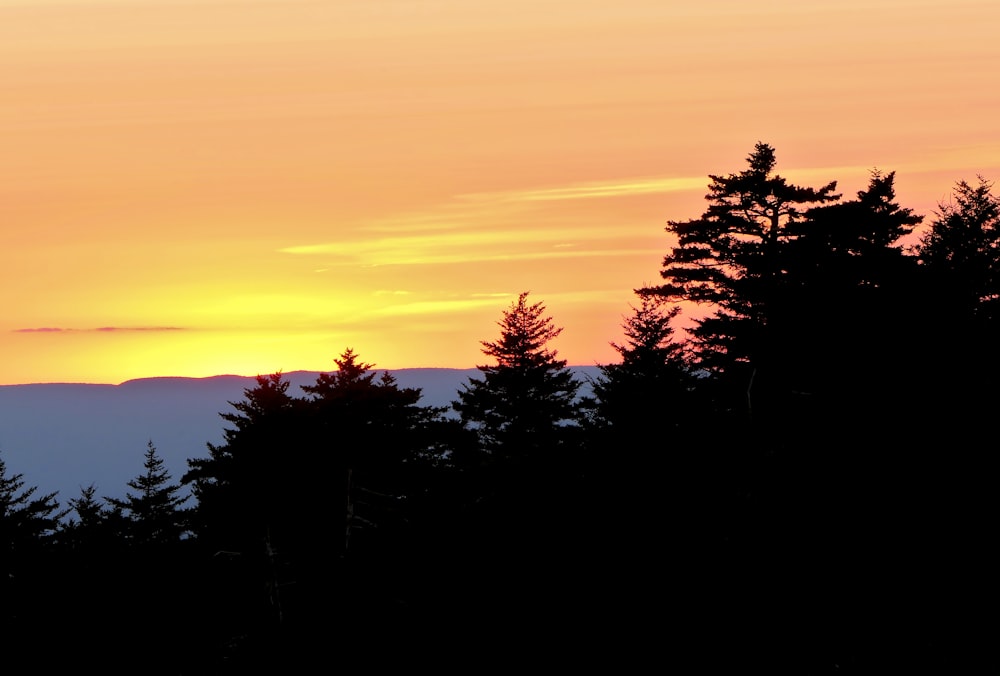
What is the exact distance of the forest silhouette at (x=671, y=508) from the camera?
109 feet

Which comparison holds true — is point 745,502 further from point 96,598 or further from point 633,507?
point 96,598

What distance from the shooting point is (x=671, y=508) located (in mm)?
40625

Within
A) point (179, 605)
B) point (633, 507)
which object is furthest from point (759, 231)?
Result: point (179, 605)

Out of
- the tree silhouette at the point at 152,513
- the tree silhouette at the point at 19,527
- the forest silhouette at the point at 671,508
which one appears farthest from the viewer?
the tree silhouette at the point at 152,513

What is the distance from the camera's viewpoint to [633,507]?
42688mm

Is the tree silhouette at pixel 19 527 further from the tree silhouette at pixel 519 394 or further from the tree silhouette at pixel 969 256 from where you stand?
the tree silhouette at pixel 969 256

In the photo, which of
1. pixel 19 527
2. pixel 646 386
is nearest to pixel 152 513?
pixel 19 527

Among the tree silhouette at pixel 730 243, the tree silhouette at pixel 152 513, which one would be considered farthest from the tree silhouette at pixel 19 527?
the tree silhouette at pixel 730 243

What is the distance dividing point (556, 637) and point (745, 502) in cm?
686

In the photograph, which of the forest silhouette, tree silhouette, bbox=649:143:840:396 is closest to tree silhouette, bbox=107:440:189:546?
the forest silhouette

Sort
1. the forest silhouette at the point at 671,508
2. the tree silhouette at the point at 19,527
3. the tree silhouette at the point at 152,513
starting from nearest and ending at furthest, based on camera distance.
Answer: the forest silhouette at the point at 671,508, the tree silhouette at the point at 19,527, the tree silhouette at the point at 152,513

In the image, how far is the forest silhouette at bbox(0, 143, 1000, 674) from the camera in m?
33.4

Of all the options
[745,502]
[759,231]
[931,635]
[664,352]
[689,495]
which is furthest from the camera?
[664,352]

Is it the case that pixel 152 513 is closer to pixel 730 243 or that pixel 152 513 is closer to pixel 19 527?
pixel 19 527
